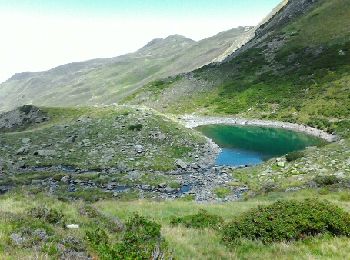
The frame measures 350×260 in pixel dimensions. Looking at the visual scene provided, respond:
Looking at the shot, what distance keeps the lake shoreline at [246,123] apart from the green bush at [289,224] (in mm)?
51184

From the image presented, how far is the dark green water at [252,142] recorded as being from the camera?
56100mm

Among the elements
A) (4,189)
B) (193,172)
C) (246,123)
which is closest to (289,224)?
A: (193,172)

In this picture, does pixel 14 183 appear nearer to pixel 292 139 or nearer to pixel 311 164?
pixel 311 164

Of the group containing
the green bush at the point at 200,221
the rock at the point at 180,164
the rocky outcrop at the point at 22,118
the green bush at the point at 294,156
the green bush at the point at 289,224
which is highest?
the rocky outcrop at the point at 22,118

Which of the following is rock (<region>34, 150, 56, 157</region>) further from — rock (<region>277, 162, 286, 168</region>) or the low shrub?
rock (<region>277, 162, 286, 168</region>)

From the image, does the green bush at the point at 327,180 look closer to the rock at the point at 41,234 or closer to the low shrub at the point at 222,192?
the low shrub at the point at 222,192

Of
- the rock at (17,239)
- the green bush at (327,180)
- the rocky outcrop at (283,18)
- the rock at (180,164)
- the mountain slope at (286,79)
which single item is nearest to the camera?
the rock at (17,239)

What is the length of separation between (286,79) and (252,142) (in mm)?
41514

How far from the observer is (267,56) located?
121000mm

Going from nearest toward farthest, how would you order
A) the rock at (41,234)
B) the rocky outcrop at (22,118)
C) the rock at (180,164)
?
the rock at (41,234) < the rock at (180,164) < the rocky outcrop at (22,118)

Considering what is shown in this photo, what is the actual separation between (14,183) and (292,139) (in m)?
47.4

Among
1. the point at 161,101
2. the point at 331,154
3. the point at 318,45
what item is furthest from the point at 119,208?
the point at 318,45

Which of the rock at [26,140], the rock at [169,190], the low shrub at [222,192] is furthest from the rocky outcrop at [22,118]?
the low shrub at [222,192]

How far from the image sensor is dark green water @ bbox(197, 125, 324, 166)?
184 ft
